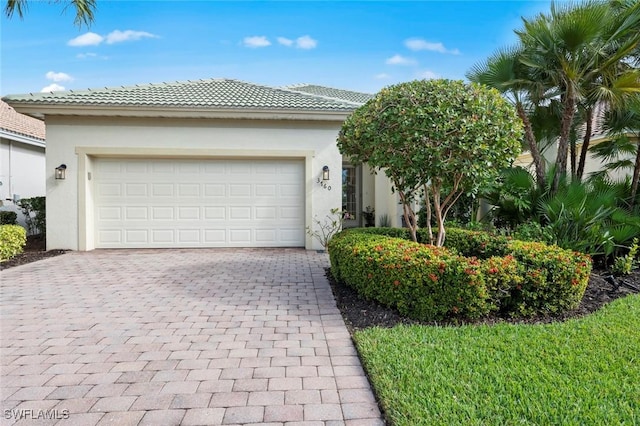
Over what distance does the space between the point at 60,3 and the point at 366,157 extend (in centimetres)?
775

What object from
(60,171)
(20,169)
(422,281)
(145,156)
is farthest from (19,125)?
(422,281)

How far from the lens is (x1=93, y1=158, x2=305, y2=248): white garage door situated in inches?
364

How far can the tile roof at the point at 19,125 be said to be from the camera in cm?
1204

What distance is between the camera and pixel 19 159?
41.1 ft

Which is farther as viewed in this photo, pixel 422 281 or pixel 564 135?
pixel 564 135

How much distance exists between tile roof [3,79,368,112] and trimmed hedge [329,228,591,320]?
5754 millimetres

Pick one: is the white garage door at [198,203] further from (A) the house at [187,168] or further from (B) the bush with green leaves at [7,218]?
(B) the bush with green leaves at [7,218]

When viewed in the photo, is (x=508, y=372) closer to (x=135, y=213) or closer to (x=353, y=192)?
(x=135, y=213)

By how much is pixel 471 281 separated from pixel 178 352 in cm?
316

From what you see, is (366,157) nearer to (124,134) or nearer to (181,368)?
(181,368)

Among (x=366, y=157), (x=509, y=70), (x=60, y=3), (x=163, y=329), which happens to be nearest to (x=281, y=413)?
(x=163, y=329)

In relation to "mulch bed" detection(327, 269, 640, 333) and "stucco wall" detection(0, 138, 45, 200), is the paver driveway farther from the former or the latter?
"stucco wall" detection(0, 138, 45, 200)

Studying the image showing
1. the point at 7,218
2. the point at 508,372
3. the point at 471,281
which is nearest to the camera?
the point at 508,372

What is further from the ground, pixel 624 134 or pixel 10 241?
pixel 624 134
